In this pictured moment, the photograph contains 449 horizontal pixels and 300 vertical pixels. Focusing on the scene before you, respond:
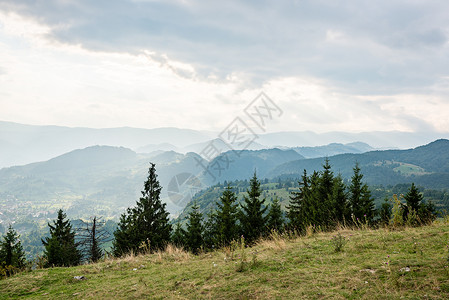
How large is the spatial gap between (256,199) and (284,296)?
101ft

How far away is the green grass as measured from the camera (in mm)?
4590

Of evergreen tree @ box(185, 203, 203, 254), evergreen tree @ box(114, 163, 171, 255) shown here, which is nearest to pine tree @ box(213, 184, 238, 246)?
evergreen tree @ box(185, 203, 203, 254)

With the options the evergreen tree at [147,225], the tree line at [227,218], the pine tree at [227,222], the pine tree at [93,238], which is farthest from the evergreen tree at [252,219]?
the pine tree at [93,238]

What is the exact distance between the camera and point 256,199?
3506 centimetres

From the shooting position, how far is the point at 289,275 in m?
5.73

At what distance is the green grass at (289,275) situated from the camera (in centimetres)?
459

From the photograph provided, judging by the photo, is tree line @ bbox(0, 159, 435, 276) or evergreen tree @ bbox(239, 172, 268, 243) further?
evergreen tree @ bbox(239, 172, 268, 243)

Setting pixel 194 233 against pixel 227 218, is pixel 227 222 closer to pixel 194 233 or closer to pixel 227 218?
pixel 227 218

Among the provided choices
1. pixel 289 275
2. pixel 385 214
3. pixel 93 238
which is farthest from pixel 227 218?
pixel 289 275

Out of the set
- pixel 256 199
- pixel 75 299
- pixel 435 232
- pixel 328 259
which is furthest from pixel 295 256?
pixel 256 199

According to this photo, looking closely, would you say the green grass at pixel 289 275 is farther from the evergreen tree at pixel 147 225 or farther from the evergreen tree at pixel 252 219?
the evergreen tree at pixel 147 225

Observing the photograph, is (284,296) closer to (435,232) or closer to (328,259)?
(328,259)

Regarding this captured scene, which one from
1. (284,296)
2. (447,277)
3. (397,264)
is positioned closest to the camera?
(447,277)

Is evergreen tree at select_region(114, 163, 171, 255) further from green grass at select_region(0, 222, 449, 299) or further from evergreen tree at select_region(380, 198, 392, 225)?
green grass at select_region(0, 222, 449, 299)
